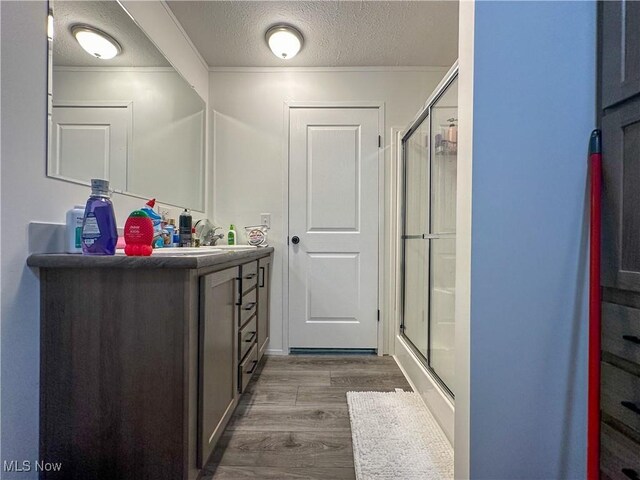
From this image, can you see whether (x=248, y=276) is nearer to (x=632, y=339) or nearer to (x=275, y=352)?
(x=275, y=352)

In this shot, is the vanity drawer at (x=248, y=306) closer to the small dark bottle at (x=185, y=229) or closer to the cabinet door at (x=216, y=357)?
the cabinet door at (x=216, y=357)

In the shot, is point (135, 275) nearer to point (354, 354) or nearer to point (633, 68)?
point (633, 68)

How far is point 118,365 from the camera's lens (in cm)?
94

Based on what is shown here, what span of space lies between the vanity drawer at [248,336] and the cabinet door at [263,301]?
0.53ft

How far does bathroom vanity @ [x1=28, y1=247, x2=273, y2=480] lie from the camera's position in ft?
3.05

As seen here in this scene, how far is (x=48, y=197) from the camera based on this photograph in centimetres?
106

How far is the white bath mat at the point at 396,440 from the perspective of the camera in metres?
1.19

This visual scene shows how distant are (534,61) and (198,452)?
5.27 feet

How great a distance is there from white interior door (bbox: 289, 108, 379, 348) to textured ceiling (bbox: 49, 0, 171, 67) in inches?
43.8

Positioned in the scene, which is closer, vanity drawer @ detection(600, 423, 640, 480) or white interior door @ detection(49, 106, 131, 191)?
vanity drawer @ detection(600, 423, 640, 480)

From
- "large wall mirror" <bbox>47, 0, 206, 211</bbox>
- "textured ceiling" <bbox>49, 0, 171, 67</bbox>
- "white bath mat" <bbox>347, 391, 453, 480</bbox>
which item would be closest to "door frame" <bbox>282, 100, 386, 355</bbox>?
"large wall mirror" <bbox>47, 0, 206, 211</bbox>

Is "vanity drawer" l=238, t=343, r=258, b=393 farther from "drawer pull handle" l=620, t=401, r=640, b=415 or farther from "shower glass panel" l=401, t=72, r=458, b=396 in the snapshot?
"drawer pull handle" l=620, t=401, r=640, b=415

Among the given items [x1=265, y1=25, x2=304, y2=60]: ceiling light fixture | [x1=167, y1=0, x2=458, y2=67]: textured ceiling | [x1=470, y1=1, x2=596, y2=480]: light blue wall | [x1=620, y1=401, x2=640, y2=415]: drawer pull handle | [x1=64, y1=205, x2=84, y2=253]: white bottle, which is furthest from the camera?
[x1=265, y1=25, x2=304, y2=60]: ceiling light fixture

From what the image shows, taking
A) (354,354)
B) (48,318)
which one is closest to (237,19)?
(48,318)
